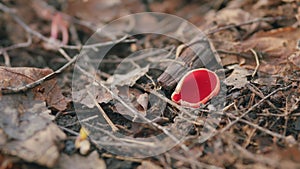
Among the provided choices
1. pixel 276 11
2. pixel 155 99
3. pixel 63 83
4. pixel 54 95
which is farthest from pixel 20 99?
pixel 276 11

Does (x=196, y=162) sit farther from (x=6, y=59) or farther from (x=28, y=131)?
(x=6, y=59)

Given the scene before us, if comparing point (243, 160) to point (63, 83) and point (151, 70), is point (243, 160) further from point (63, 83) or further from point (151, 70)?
point (63, 83)

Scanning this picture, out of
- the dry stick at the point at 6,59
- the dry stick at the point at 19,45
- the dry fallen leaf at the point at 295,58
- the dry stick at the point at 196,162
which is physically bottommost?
the dry stick at the point at 196,162

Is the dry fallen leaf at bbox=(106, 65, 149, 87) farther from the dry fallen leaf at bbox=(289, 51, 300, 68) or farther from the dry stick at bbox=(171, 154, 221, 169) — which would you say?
the dry fallen leaf at bbox=(289, 51, 300, 68)

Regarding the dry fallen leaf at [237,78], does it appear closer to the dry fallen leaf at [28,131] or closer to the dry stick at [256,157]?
the dry stick at [256,157]

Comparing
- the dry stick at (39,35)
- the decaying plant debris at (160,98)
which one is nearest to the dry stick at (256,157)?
the decaying plant debris at (160,98)

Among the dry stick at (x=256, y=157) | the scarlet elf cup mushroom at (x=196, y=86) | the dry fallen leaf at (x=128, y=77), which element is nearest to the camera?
the dry stick at (x=256, y=157)

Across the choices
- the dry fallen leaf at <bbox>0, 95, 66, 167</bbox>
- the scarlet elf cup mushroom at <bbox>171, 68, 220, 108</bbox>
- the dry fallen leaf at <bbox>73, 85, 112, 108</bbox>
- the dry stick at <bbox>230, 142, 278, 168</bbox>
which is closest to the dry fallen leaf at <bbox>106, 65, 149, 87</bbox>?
the dry fallen leaf at <bbox>73, 85, 112, 108</bbox>
